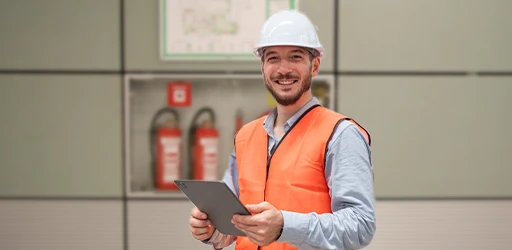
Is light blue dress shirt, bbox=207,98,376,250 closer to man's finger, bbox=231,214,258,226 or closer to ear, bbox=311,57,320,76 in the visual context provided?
man's finger, bbox=231,214,258,226

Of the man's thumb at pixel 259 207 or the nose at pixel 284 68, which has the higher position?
the nose at pixel 284 68

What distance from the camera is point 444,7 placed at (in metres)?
2.25

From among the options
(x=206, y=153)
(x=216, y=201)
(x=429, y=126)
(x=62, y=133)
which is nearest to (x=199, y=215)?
(x=216, y=201)

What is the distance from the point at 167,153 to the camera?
2.31 metres

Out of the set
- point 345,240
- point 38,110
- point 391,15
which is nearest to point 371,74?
point 391,15

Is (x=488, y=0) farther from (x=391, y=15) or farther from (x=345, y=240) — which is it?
(x=345, y=240)

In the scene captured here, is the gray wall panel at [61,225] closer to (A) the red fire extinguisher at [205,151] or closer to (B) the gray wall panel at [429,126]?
(A) the red fire extinguisher at [205,151]

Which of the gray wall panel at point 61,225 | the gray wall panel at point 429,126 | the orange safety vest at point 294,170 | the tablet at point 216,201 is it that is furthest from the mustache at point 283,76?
the gray wall panel at point 61,225

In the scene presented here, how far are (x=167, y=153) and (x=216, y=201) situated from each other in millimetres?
1305

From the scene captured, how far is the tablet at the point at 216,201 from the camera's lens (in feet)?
A: 3.26

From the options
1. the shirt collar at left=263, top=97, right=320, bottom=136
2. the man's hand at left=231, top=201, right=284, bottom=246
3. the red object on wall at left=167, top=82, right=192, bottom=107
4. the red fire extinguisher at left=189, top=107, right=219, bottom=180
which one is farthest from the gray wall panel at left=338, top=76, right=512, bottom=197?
the man's hand at left=231, top=201, right=284, bottom=246

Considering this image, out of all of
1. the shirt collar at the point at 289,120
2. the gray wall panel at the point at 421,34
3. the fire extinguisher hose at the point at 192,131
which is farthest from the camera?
the fire extinguisher hose at the point at 192,131

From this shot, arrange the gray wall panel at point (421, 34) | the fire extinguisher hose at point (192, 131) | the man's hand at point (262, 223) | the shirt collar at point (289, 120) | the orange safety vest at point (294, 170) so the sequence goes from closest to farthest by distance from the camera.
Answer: the man's hand at point (262, 223), the orange safety vest at point (294, 170), the shirt collar at point (289, 120), the gray wall panel at point (421, 34), the fire extinguisher hose at point (192, 131)

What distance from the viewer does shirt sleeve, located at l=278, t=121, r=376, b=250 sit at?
101cm
